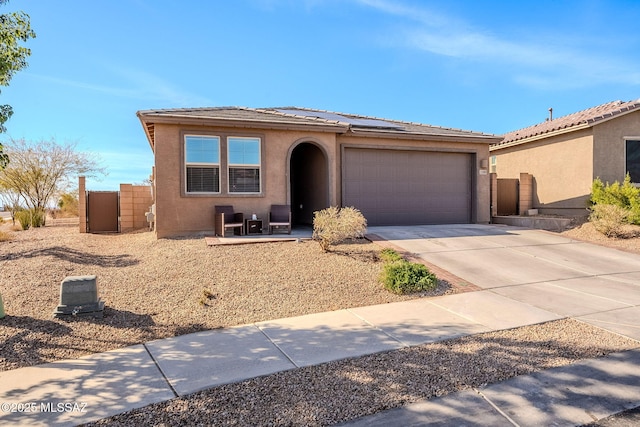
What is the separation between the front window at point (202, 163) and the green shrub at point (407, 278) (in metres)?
6.44

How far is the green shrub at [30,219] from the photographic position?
1744 cm

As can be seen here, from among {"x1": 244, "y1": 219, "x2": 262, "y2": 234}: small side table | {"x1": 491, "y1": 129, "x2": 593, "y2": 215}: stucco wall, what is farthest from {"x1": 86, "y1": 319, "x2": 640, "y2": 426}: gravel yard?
{"x1": 491, "y1": 129, "x2": 593, "y2": 215}: stucco wall

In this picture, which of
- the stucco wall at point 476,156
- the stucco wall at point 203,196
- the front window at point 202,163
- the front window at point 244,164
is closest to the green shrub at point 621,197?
the stucco wall at point 476,156

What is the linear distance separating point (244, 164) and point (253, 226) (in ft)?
6.37

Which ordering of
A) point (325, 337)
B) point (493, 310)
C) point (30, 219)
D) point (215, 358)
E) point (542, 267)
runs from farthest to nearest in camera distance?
point (30, 219)
point (542, 267)
point (493, 310)
point (325, 337)
point (215, 358)

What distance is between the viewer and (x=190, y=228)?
11.5 meters

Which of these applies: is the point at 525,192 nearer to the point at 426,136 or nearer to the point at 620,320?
the point at 426,136

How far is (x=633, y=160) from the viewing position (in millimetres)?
15367

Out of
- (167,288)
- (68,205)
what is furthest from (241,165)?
(68,205)

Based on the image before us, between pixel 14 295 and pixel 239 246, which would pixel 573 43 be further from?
pixel 14 295

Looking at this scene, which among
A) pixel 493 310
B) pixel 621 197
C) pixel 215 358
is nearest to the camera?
pixel 215 358

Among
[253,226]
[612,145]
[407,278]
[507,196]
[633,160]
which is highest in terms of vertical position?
[612,145]

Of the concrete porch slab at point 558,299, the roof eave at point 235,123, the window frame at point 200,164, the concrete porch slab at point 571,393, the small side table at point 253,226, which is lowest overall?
the concrete porch slab at point 571,393

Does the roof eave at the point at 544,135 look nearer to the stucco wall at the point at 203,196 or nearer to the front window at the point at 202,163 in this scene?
the stucco wall at the point at 203,196
